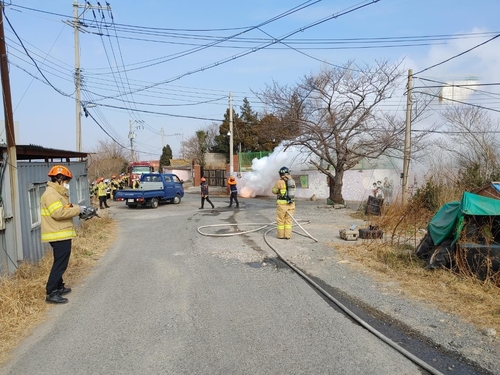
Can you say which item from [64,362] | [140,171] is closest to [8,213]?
[64,362]

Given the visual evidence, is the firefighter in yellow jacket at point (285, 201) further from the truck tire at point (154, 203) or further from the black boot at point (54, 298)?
the truck tire at point (154, 203)

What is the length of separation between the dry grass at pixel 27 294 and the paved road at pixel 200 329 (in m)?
0.18

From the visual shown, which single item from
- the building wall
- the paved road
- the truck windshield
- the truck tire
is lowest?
the truck tire

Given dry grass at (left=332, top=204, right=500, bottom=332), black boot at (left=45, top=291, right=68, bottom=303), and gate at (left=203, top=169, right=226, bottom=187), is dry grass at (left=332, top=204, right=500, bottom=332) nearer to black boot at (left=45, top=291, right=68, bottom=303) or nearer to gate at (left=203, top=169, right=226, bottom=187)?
black boot at (left=45, top=291, right=68, bottom=303)

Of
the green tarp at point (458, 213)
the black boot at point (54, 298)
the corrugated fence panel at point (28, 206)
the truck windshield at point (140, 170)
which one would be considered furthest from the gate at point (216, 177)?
the black boot at point (54, 298)

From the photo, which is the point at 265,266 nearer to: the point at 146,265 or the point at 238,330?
the point at 146,265

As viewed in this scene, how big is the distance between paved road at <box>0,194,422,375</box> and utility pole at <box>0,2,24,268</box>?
1347 millimetres

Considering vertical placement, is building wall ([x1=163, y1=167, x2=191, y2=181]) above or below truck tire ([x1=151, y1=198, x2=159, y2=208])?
above

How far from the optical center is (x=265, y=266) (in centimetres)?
756

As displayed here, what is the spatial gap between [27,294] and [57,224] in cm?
107

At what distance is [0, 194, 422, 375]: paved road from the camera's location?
375 cm

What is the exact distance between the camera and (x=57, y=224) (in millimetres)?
5547

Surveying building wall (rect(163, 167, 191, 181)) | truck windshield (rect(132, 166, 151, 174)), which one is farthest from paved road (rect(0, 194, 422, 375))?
building wall (rect(163, 167, 191, 181))

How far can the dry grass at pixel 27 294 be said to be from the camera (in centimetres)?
461
